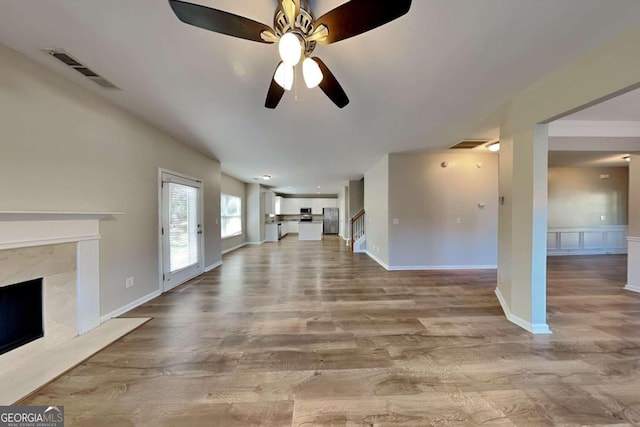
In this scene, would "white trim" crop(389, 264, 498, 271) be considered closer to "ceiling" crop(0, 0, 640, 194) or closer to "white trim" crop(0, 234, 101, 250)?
"ceiling" crop(0, 0, 640, 194)

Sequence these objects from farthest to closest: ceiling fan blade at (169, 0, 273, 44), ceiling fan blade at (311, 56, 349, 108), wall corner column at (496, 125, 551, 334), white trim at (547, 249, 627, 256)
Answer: white trim at (547, 249, 627, 256), wall corner column at (496, 125, 551, 334), ceiling fan blade at (311, 56, 349, 108), ceiling fan blade at (169, 0, 273, 44)

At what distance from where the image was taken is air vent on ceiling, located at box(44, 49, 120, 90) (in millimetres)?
1865

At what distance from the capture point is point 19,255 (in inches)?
76.4

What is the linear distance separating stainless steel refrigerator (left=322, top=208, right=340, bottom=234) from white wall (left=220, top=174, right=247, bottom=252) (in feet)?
15.7

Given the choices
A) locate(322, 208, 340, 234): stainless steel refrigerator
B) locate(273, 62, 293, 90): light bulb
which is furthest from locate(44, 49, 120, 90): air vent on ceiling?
locate(322, 208, 340, 234): stainless steel refrigerator

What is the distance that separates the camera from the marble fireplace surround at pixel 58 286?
1818 millimetres

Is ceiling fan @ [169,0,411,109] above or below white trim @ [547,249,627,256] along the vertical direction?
above

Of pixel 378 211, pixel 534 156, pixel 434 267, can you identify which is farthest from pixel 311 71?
pixel 434 267

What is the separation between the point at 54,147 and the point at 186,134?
1.68 meters

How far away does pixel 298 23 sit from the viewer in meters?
1.38

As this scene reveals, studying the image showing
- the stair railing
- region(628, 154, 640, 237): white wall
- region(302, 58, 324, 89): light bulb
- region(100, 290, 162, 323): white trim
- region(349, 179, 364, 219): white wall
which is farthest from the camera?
region(349, 179, 364, 219): white wall

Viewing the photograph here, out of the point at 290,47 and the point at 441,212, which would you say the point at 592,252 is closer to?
the point at 441,212

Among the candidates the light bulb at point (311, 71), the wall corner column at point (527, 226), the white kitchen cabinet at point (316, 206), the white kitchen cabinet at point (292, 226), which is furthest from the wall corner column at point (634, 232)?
the white kitchen cabinet at point (292, 226)

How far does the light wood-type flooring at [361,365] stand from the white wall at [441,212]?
1580 mm
